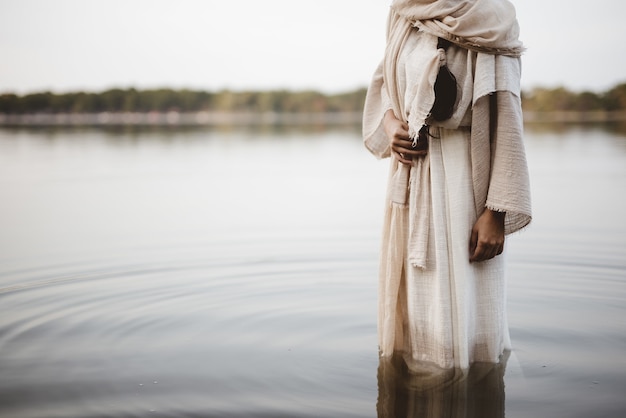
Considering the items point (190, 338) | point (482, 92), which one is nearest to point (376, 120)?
point (482, 92)

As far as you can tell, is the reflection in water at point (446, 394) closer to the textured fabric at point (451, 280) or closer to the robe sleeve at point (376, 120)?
the textured fabric at point (451, 280)

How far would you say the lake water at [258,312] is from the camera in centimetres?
297

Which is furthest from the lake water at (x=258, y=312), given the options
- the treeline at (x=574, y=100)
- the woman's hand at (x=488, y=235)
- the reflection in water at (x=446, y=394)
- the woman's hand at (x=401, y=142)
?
the treeline at (x=574, y=100)

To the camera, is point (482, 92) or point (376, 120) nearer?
point (482, 92)

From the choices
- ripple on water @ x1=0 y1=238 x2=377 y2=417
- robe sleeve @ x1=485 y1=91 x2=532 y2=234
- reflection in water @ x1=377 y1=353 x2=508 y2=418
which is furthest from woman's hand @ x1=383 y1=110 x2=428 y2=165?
ripple on water @ x1=0 y1=238 x2=377 y2=417

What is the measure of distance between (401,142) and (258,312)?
6.80 ft

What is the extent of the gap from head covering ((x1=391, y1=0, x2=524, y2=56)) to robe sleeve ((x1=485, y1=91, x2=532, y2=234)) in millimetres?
194

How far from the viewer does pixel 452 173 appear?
267 centimetres

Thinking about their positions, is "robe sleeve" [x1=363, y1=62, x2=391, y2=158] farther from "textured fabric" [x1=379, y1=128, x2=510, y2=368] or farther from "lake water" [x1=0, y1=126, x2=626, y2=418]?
"lake water" [x1=0, y1=126, x2=626, y2=418]

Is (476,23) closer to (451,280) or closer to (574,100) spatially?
(451,280)

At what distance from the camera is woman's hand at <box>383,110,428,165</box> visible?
274 cm

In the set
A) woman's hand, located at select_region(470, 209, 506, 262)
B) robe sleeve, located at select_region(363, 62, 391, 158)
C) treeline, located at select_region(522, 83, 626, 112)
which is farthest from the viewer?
treeline, located at select_region(522, 83, 626, 112)

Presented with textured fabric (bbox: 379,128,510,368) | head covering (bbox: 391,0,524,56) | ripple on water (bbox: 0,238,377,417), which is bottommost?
ripple on water (bbox: 0,238,377,417)

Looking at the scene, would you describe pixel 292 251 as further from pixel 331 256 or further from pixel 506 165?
pixel 506 165
